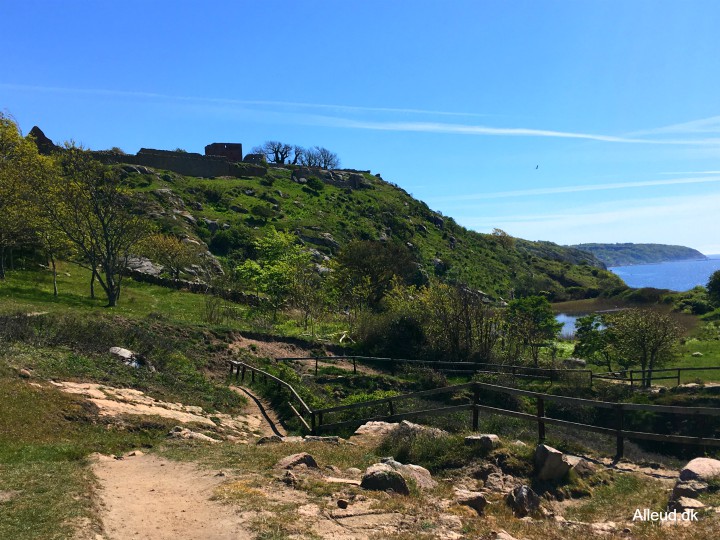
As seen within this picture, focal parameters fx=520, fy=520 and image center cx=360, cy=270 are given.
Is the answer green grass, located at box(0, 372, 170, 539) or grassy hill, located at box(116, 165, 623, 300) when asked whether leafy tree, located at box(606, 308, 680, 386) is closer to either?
green grass, located at box(0, 372, 170, 539)

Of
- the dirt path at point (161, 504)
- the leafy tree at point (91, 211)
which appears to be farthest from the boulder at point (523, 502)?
the leafy tree at point (91, 211)

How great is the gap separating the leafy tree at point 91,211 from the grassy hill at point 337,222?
21991 mm

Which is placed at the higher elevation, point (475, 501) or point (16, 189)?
point (16, 189)

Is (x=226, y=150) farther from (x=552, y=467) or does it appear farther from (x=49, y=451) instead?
(x=552, y=467)

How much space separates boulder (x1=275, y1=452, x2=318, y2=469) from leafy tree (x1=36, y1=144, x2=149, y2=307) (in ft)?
76.7

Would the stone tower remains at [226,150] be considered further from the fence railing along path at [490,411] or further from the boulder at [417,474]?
the boulder at [417,474]

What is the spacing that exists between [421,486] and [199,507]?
3.22 m

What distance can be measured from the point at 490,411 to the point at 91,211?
26482 mm

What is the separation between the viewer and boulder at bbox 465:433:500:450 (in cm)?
934

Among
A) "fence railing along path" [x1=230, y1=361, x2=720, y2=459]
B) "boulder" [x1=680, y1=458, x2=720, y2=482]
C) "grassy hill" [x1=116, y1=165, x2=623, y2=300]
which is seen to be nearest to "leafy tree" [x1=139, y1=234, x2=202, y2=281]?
"grassy hill" [x1=116, y1=165, x2=623, y2=300]

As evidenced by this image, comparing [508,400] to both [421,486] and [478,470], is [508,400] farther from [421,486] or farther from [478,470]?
[421,486]

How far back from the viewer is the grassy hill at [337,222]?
6203cm

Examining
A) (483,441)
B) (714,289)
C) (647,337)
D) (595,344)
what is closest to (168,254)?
(595,344)

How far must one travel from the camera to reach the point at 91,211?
29500 millimetres
